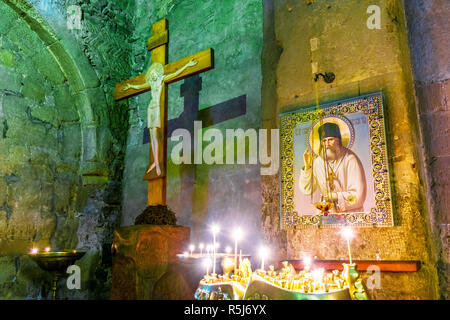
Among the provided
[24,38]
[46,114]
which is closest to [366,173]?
[46,114]

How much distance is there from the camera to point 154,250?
8.86ft

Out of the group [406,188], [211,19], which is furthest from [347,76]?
[211,19]

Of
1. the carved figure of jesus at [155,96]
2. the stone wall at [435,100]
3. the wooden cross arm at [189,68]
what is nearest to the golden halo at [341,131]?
the stone wall at [435,100]

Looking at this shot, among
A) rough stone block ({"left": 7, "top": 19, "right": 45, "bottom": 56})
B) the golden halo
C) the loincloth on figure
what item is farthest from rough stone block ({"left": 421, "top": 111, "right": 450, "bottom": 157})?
rough stone block ({"left": 7, "top": 19, "right": 45, "bottom": 56})

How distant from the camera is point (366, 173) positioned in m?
2.61

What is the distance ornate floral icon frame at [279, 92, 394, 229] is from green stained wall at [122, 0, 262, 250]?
0.70 metres

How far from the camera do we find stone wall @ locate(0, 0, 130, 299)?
388 centimetres

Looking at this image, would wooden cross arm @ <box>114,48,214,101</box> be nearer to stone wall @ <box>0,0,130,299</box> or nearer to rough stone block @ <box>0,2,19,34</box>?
stone wall @ <box>0,0,130,299</box>

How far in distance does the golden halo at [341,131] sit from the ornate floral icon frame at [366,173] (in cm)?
3

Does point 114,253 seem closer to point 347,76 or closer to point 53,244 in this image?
point 53,244

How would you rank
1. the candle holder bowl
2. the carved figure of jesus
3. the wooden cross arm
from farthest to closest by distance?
1. the carved figure of jesus
2. the wooden cross arm
3. the candle holder bowl

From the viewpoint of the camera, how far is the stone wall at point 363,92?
242 cm

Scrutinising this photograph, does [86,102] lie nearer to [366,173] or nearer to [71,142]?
[71,142]

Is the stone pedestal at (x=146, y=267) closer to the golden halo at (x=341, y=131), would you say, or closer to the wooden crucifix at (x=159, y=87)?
the wooden crucifix at (x=159, y=87)
